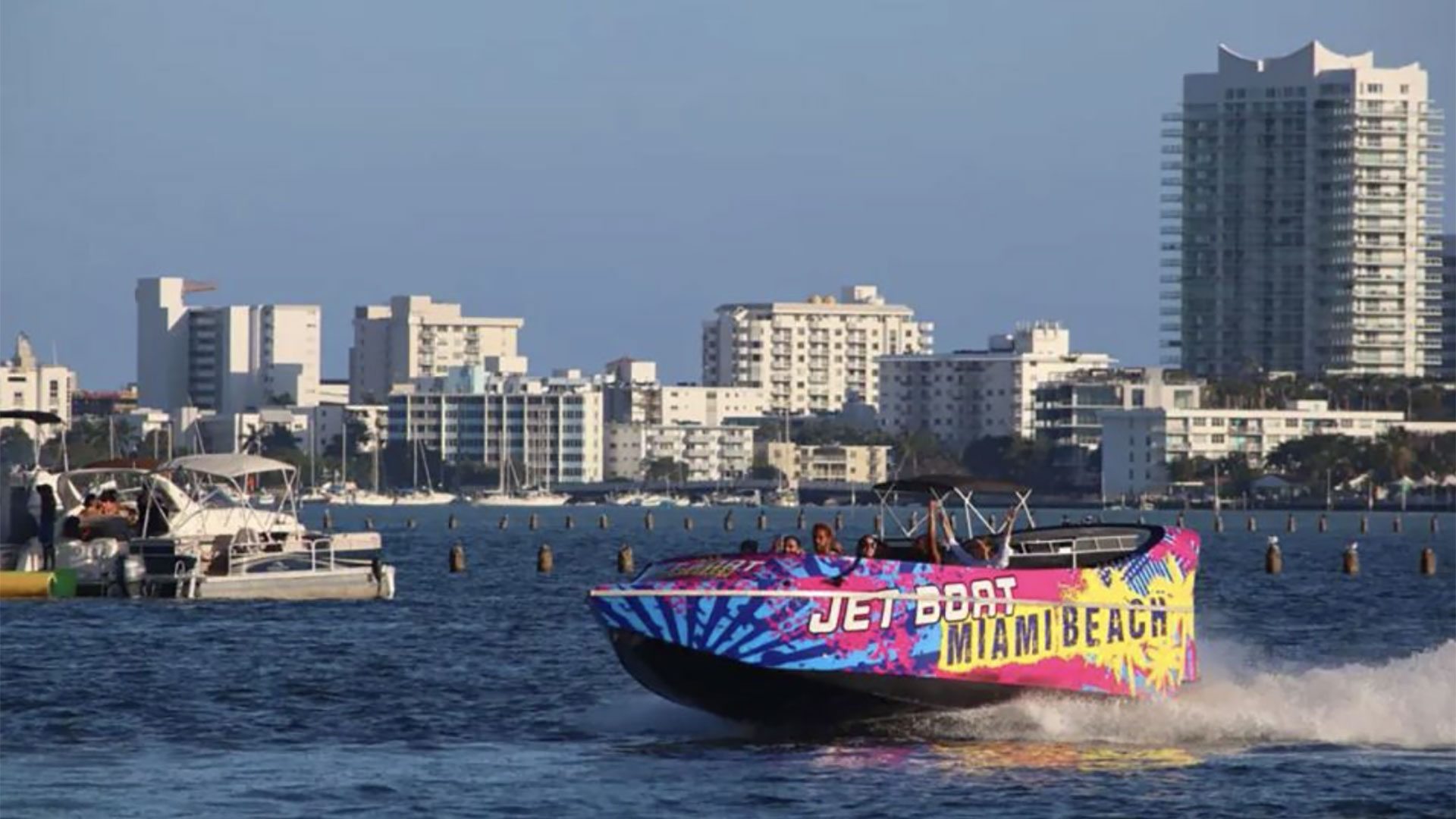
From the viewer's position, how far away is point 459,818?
29.3 m

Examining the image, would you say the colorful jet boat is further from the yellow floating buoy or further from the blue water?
the yellow floating buoy

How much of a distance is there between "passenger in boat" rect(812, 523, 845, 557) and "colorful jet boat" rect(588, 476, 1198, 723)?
0.33m

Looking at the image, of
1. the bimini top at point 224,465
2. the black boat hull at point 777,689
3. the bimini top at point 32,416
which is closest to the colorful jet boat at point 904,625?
the black boat hull at point 777,689

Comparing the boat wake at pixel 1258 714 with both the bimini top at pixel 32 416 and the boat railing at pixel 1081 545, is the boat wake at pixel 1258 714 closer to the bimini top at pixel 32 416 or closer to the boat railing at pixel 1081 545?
the boat railing at pixel 1081 545

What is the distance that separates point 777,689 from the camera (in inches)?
1319

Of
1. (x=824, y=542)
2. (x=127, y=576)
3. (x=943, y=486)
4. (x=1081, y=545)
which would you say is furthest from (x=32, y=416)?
(x=824, y=542)

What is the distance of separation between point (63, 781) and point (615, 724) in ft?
24.6

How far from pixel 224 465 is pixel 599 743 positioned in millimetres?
32678

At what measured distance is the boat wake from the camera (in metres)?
34.8

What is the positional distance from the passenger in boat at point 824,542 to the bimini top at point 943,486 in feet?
6.23

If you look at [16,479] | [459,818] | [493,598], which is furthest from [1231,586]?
[459,818]

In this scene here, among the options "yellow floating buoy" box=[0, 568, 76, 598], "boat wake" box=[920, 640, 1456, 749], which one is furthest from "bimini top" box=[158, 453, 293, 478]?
"boat wake" box=[920, 640, 1456, 749]

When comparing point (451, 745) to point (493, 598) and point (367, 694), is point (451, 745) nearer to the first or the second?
point (367, 694)

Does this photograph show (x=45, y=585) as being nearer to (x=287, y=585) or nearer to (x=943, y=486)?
(x=287, y=585)
